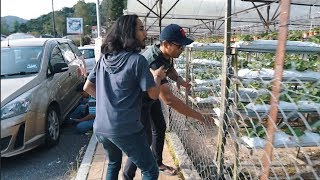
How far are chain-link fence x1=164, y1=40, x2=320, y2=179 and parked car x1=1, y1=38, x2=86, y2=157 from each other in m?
1.87

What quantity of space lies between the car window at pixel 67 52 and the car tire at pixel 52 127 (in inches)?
73.4

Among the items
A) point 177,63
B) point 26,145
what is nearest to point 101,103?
point 26,145

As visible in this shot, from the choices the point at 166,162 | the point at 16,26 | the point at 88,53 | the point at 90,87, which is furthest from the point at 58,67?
the point at 88,53

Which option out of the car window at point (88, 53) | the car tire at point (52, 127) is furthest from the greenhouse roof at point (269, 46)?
the car window at point (88, 53)

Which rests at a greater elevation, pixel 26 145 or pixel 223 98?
pixel 223 98

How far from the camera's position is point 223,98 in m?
3.02

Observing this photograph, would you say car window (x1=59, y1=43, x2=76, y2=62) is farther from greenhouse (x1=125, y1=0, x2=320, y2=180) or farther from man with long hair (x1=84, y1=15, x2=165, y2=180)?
man with long hair (x1=84, y1=15, x2=165, y2=180)

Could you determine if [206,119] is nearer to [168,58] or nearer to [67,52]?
[168,58]

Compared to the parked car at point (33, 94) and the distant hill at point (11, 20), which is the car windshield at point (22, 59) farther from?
the distant hill at point (11, 20)

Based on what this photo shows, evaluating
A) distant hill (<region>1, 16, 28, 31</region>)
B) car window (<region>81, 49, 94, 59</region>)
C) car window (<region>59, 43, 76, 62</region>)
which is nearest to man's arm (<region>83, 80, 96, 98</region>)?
distant hill (<region>1, 16, 28, 31</region>)

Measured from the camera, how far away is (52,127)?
533 centimetres

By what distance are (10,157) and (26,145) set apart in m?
0.52

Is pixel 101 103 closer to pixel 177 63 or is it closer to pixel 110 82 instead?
pixel 110 82

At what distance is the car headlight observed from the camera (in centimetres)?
437
